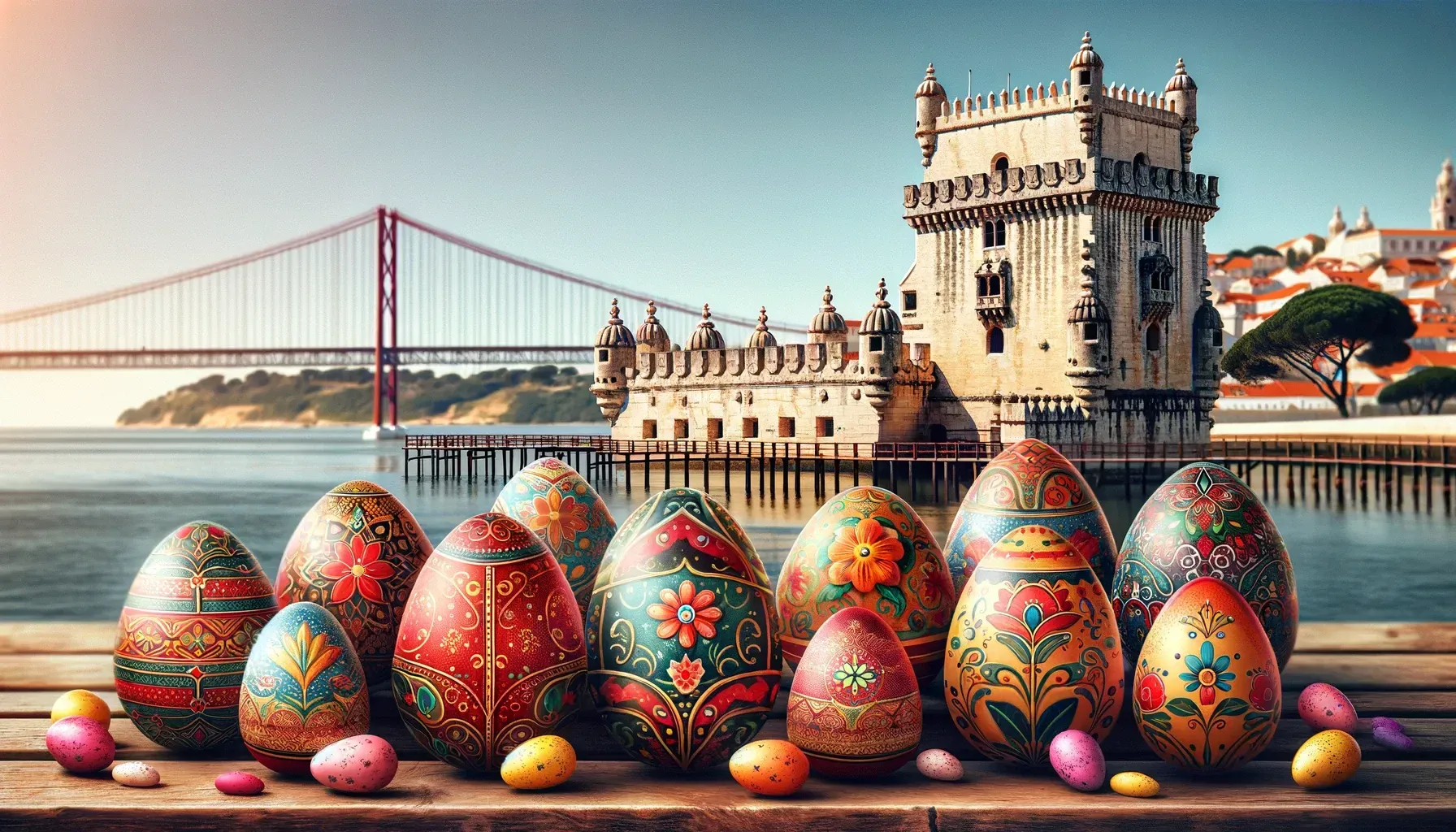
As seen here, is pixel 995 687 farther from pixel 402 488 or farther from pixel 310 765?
pixel 402 488

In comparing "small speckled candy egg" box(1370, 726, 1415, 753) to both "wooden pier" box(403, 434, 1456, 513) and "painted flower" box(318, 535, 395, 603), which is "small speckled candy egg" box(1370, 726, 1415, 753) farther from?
"wooden pier" box(403, 434, 1456, 513)

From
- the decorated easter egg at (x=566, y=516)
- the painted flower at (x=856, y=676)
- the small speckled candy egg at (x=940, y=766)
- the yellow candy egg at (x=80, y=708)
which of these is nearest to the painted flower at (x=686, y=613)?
the painted flower at (x=856, y=676)

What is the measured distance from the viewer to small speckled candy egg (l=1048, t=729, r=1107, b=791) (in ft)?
15.5

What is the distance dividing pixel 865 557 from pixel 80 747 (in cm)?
324

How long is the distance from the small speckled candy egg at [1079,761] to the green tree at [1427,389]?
7356 cm

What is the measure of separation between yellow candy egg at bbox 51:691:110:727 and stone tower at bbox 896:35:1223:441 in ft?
132

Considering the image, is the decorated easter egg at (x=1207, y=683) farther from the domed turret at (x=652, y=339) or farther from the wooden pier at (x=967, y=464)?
the domed turret at (x=652, y=339)

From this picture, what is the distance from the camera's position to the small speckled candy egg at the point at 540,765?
469 cm

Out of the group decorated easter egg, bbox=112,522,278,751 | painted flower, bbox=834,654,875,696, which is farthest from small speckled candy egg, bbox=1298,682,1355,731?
decorated easter egg, bbox=112,522,278,751

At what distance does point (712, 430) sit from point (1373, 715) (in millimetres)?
47380

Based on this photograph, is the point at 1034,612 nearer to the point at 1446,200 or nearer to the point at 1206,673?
the point at 1206,673

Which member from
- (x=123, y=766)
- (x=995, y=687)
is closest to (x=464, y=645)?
(x=123, y=766)

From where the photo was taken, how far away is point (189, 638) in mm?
5414

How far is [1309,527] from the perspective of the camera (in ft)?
125
